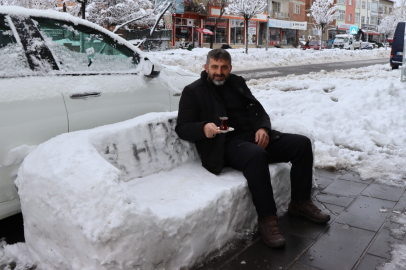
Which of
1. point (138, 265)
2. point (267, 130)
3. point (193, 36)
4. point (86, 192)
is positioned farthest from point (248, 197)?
point (193, 36)

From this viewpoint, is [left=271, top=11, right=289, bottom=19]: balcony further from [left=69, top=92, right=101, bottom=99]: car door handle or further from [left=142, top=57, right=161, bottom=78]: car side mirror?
[left=69, top=92, right=101, bottom=99]: car door handle

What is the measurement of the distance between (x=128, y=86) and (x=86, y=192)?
65.8 inches

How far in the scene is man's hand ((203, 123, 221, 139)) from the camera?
3190mm

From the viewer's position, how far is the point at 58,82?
128 inches

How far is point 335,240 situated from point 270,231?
1.72ft

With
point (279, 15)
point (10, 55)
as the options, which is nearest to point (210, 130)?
point (10, 55)

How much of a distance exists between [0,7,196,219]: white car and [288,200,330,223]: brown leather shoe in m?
1.65

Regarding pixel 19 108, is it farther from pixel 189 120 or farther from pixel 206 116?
pixel 206 116

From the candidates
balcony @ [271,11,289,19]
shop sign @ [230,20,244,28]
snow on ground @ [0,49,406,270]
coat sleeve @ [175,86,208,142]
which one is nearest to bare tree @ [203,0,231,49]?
shop sign @ [230,20,244,28]

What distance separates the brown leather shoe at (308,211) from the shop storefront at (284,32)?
50843 mm

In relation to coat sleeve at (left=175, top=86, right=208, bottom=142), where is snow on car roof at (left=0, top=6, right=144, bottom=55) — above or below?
above

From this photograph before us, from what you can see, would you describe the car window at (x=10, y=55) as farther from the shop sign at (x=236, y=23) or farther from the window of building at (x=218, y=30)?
the shop sign at (x=236, y=23)

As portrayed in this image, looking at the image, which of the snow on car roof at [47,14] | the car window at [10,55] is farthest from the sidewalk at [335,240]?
the snow on car roof at [47,14]

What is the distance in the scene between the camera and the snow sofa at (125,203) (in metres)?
2.29
